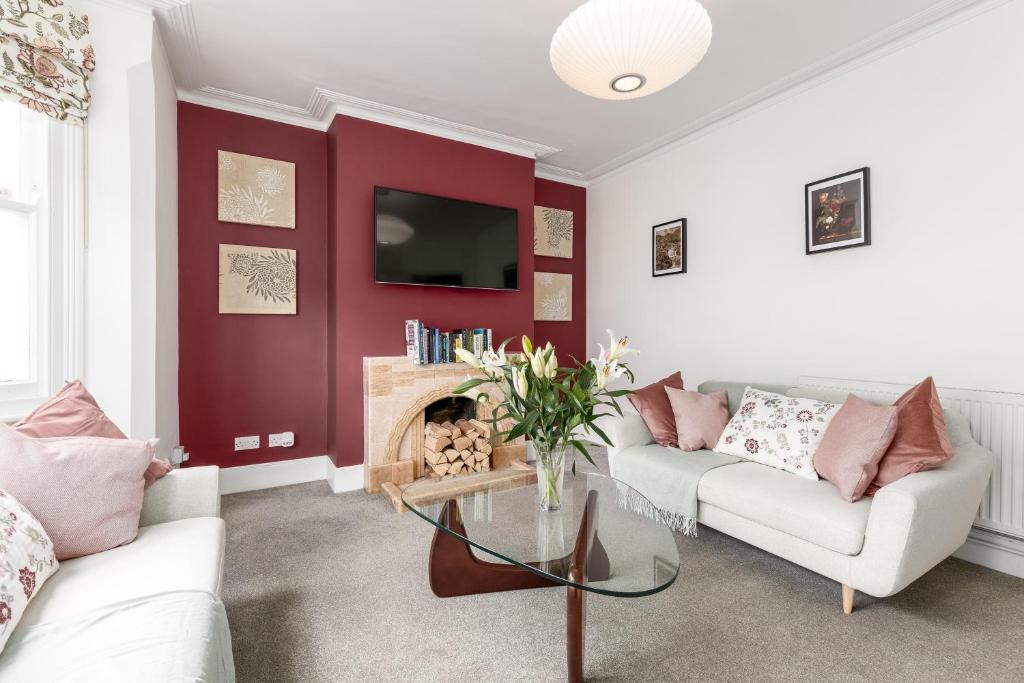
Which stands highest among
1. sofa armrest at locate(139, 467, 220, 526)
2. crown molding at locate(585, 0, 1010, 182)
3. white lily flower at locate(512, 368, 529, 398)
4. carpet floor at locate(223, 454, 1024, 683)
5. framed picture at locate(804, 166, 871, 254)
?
crown molding at locate(585, 0, 1010, 182)

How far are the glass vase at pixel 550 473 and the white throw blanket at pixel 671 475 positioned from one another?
0.66 meters

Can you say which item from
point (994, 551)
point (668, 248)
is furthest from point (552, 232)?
point (994, 551)

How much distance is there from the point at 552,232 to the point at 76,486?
3951mm

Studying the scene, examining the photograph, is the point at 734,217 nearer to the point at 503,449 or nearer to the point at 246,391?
the point at 503,449

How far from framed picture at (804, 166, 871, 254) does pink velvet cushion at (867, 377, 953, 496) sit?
1.08 m

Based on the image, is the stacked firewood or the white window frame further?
the stacked firewood

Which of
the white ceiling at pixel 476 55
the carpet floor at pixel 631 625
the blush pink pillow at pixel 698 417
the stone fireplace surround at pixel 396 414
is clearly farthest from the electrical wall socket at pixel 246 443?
the blush pink pillow at pixel 698 417

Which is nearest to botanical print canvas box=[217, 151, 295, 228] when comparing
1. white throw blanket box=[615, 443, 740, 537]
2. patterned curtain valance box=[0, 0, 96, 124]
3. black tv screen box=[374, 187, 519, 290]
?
black tv screen box=[374, 187, 519, 290]

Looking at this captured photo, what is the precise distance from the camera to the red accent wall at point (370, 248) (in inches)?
130

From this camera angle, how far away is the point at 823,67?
278cm

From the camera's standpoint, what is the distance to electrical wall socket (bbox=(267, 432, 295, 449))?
338 cm

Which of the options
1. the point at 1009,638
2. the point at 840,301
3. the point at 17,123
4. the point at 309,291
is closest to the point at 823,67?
the point at 840,301

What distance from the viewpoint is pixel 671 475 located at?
2.44 meters

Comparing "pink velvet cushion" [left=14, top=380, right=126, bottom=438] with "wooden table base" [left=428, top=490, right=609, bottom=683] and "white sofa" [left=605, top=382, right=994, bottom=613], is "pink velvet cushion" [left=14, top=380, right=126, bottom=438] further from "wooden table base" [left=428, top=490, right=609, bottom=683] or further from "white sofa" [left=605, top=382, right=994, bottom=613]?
"white sofa" [left=605, top=382, right=994, bottom=613]
